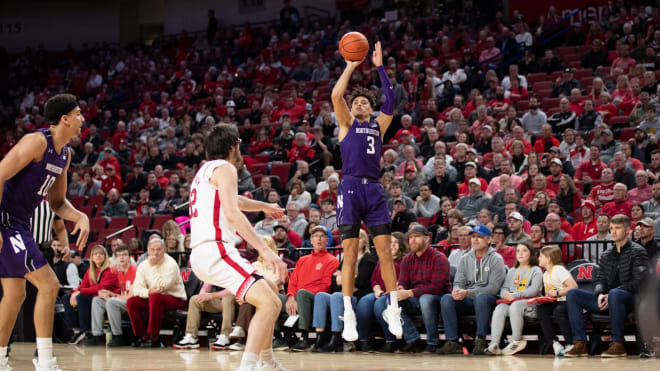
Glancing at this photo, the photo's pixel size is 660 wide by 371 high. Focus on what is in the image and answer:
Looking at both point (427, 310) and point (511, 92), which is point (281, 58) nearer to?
point (511, 92)

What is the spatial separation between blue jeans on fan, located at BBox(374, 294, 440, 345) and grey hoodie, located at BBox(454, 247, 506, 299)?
380mm

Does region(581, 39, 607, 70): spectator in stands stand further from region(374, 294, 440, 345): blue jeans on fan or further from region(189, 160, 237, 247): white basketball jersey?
region(189, 160, 237, 247): white basketball jersey

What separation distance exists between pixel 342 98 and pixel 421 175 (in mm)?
6048

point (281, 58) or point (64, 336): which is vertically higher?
point (281, 58)

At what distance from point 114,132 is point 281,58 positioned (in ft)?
16.0

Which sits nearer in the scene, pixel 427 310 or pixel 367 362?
pixel 367 362

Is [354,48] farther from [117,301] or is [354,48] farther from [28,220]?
[117,301]

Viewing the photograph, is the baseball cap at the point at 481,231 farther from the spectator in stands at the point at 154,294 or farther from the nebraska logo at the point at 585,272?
the spectator in stands at the point at 154,294

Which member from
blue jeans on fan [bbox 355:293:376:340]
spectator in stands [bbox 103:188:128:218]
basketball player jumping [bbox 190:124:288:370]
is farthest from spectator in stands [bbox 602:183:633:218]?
spectator in stands [bbox 103:188:128:218]

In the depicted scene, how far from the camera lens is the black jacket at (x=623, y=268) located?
7.62 m

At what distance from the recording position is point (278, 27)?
23844 millimetres

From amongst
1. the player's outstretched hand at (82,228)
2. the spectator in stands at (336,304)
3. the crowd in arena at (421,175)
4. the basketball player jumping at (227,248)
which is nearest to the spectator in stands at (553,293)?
the crowd in arena at (421,175)

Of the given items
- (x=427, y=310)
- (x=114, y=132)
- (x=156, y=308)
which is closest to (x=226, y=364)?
(x=427, y=310)

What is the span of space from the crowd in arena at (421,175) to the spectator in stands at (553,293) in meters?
0.02
